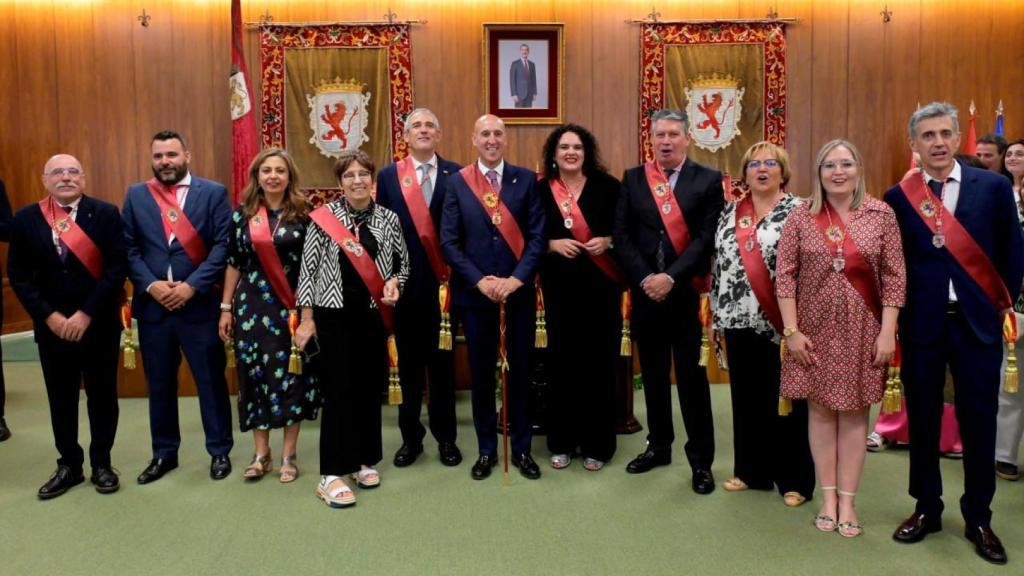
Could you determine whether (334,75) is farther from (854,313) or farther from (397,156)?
(854,313)

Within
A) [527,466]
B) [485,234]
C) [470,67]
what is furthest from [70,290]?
[470,67]

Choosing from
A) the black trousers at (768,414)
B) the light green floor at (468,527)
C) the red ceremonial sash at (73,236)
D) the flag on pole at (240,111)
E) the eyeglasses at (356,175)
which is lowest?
the light green floor at (468,527)

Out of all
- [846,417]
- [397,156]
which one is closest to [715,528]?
[846,417]

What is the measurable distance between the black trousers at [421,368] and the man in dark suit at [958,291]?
1815 mm

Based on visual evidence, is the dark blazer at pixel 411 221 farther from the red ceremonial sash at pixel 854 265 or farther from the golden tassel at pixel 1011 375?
the golden tassel at pixel 1011 375

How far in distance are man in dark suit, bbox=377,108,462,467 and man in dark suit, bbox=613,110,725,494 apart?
2.72ft

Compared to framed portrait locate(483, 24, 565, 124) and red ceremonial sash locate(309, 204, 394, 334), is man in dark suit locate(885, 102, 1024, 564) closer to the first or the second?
red ceremonial sash locate(309, 204, 394, 334)

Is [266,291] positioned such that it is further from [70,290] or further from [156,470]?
[156,470]

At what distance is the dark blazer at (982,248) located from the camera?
2.26 meters

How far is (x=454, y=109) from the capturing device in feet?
19.9

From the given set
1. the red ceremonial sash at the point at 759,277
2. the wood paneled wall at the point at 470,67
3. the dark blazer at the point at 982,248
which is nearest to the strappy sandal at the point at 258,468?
the red ceremonial sash at the point at 759,277

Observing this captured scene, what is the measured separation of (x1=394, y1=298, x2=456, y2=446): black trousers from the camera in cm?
328

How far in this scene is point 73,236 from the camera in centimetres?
290

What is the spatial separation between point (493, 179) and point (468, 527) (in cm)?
143
